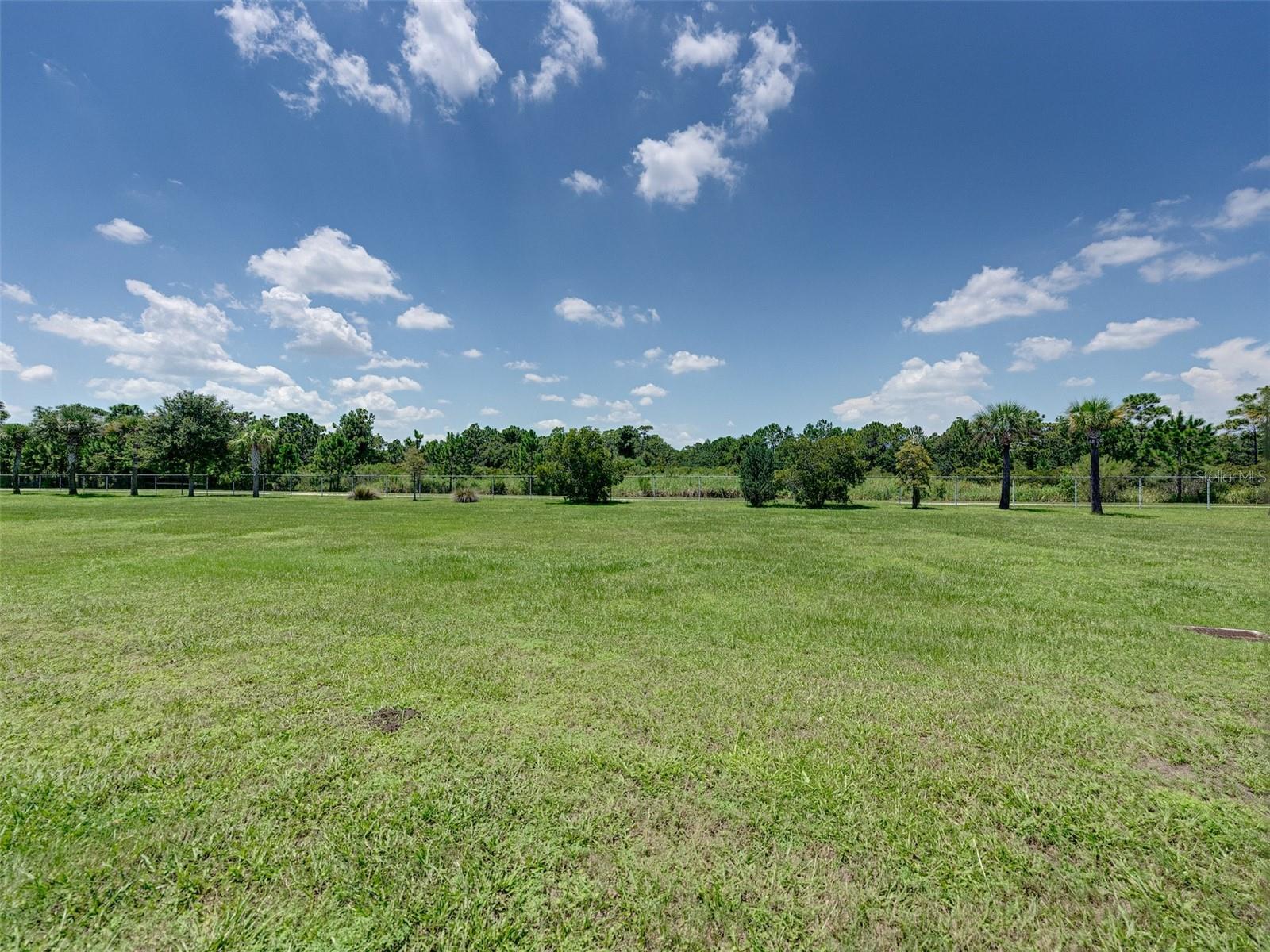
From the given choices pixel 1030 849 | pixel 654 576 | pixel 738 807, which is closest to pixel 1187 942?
pixel 1030 849

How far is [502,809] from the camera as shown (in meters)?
2.54

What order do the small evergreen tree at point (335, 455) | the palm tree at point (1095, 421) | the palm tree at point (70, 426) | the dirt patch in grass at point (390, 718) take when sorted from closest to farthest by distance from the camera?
the dirt patch in grass at point (390, 718) → the palm tree at point (1095, 421) → the palm tree at point (70, 426) → the small evergreen tree at point (335, 455)

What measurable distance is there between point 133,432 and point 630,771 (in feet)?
179

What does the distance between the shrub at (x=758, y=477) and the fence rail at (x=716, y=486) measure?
2699 mm

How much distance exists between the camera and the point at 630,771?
9.39 ft

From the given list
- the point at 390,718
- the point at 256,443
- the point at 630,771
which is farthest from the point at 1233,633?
the point at 256,443

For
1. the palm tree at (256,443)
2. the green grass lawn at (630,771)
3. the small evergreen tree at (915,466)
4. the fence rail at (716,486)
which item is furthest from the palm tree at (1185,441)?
the palm tree at (256,443)

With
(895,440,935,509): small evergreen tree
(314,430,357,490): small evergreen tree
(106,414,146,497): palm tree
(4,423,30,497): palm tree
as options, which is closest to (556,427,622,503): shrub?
(895,440,935,509): small evergreen tree

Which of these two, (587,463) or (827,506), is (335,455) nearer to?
(587,463)

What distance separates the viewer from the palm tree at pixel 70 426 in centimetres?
3591

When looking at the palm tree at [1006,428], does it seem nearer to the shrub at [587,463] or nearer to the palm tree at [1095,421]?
the palm tree at [1095,421]

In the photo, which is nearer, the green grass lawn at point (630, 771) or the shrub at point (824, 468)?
the green grass lawn at point (630, 771)

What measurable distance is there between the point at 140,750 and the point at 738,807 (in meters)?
3.61

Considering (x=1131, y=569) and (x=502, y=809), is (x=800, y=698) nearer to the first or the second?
(x=502, y=809)
